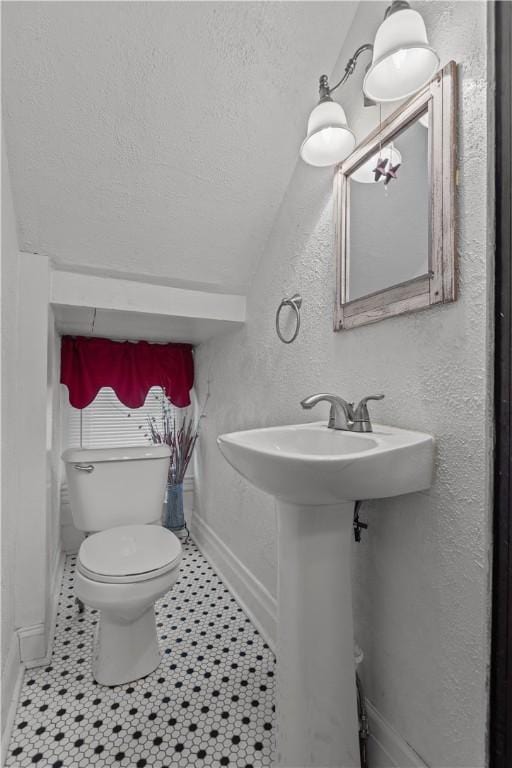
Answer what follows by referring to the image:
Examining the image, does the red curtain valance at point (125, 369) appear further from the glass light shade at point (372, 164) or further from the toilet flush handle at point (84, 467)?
the glass light shade at point (372, 164)

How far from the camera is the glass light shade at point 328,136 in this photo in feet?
3.57

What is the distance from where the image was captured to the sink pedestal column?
0.96 m

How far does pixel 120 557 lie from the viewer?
1.49 meters

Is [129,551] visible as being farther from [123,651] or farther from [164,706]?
[164,706]

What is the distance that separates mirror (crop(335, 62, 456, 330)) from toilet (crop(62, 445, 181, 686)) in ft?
3.85

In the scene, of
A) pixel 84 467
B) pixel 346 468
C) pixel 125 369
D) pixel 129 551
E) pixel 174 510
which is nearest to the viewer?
pixel 346 468

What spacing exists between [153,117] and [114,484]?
1624 millimetres

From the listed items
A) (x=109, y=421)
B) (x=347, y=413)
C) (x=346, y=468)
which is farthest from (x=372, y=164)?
(x=109, y=421)

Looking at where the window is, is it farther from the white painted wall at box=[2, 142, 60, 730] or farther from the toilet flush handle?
the white painted wall at box=[2, 142, 60, 730]

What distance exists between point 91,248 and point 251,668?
72.7 inches

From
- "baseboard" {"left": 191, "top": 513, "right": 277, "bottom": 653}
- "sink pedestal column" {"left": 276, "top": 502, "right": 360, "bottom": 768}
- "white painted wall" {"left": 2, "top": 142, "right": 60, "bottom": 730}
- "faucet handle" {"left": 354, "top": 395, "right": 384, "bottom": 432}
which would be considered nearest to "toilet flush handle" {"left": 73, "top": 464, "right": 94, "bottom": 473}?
"white painted wall" {"left": 2, "top": 142, "right": 60, "bottom": 730}

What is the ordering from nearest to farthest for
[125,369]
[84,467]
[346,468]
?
[346,468], [84,467], [125,369]

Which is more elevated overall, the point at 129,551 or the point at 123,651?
the point at 129,551

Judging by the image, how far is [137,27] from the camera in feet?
3.62
